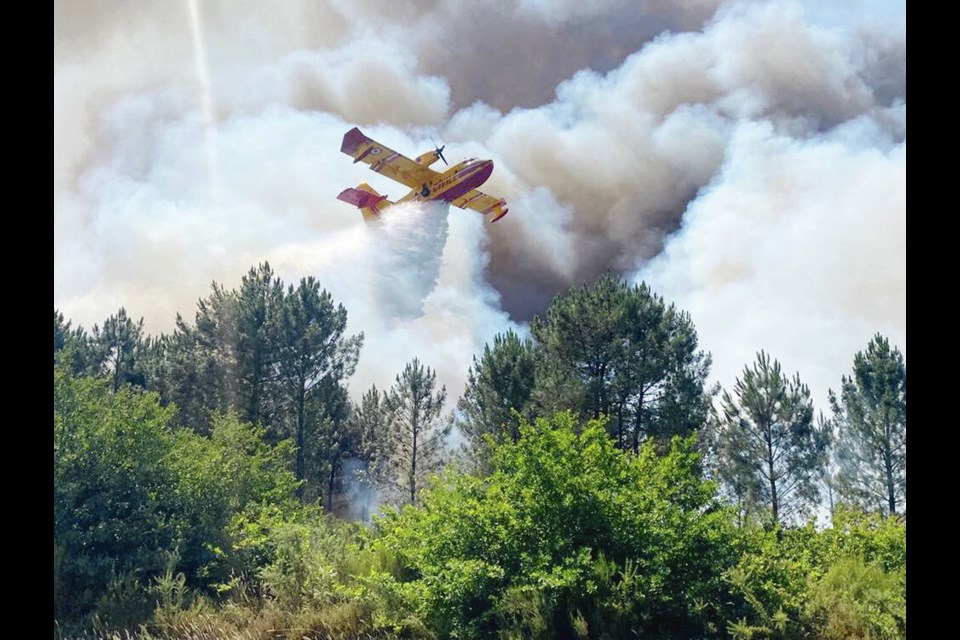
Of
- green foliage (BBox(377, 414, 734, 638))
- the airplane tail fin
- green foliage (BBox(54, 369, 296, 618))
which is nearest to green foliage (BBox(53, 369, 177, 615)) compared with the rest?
green foliage (BBox(54, 369, 296, 618))

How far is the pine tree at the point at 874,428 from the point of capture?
19594 mm

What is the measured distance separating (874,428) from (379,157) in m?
15.7

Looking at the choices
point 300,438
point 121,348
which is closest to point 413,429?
point 300,438

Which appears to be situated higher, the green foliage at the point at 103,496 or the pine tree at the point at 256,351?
the pine tree at the point at 256,351

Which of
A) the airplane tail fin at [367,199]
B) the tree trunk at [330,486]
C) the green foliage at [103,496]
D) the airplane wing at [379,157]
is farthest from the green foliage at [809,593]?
the airplane tail fin at [367,199]

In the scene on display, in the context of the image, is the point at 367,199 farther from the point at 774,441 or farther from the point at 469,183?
the point at 774,441

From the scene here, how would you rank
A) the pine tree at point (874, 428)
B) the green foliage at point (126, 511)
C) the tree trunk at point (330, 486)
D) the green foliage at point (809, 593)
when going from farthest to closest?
the tree trunk at point (330, 486), the pine tree at point (874, 428), the green foliage at point (126, 511), the green foliage at point (809, 593)

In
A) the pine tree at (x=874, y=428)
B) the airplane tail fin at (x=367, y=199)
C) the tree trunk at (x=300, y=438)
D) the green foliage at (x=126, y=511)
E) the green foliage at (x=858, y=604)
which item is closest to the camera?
the green foliage at (x=858, y=604)

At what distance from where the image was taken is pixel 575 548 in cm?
773

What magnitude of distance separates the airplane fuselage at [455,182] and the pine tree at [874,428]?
11.4m

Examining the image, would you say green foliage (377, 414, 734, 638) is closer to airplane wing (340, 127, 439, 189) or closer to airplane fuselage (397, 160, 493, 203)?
airplane fuselage (397, 160, 493, 203)

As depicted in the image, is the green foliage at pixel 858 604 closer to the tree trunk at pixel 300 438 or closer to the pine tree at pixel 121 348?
the tree trunk at pixel 300 438

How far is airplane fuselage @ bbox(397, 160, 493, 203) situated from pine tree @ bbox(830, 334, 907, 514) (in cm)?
1144
